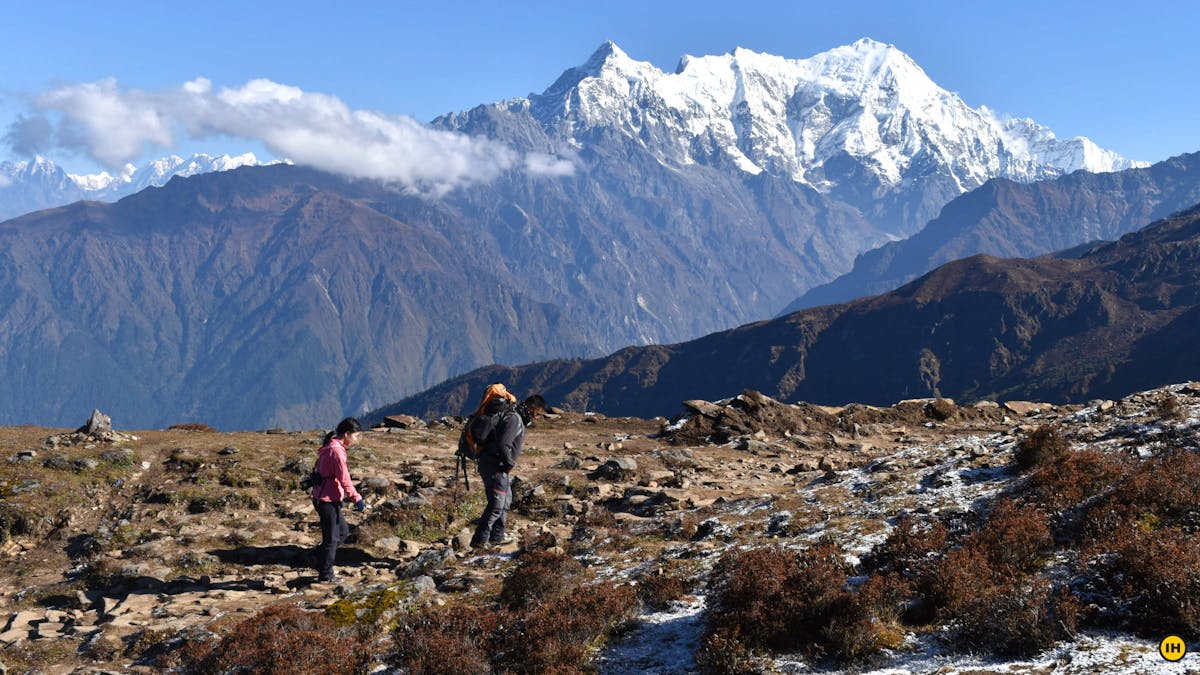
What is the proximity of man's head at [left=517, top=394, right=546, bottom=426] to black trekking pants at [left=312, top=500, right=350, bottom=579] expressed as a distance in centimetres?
394

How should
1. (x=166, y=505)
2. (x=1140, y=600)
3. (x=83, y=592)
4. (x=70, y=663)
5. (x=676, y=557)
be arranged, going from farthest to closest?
1. (x=166, y=505)
2. (x=83, y=592)
3. (x=676, y=557)
4. (x=70, y=663)
5. (x=1140, y=600)

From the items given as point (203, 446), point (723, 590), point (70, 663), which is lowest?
point (70, 663)

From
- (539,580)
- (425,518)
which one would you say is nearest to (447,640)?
(539,580)

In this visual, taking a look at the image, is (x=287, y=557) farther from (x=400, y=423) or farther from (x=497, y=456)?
(x=400, y=423)

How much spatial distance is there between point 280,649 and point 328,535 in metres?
5.11

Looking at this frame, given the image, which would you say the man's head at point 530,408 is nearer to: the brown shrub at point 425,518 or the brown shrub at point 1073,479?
the brown shrub at point 425,518

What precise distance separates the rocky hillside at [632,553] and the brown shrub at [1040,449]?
2.4 inches

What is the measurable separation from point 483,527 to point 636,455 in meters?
11.6

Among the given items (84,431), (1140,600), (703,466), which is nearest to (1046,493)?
(1140,600)

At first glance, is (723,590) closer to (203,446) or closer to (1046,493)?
(1046,493)

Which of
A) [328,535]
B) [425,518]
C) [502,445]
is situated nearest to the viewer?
[328,535]

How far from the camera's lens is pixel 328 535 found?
607 inches

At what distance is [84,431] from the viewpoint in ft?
84.0

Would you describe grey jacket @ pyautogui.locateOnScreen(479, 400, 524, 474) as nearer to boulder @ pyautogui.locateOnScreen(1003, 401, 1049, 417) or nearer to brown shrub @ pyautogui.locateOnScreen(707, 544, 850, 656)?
brown shrub @ pyautogui.locateOnScreen(707, 544, 850, 656)
